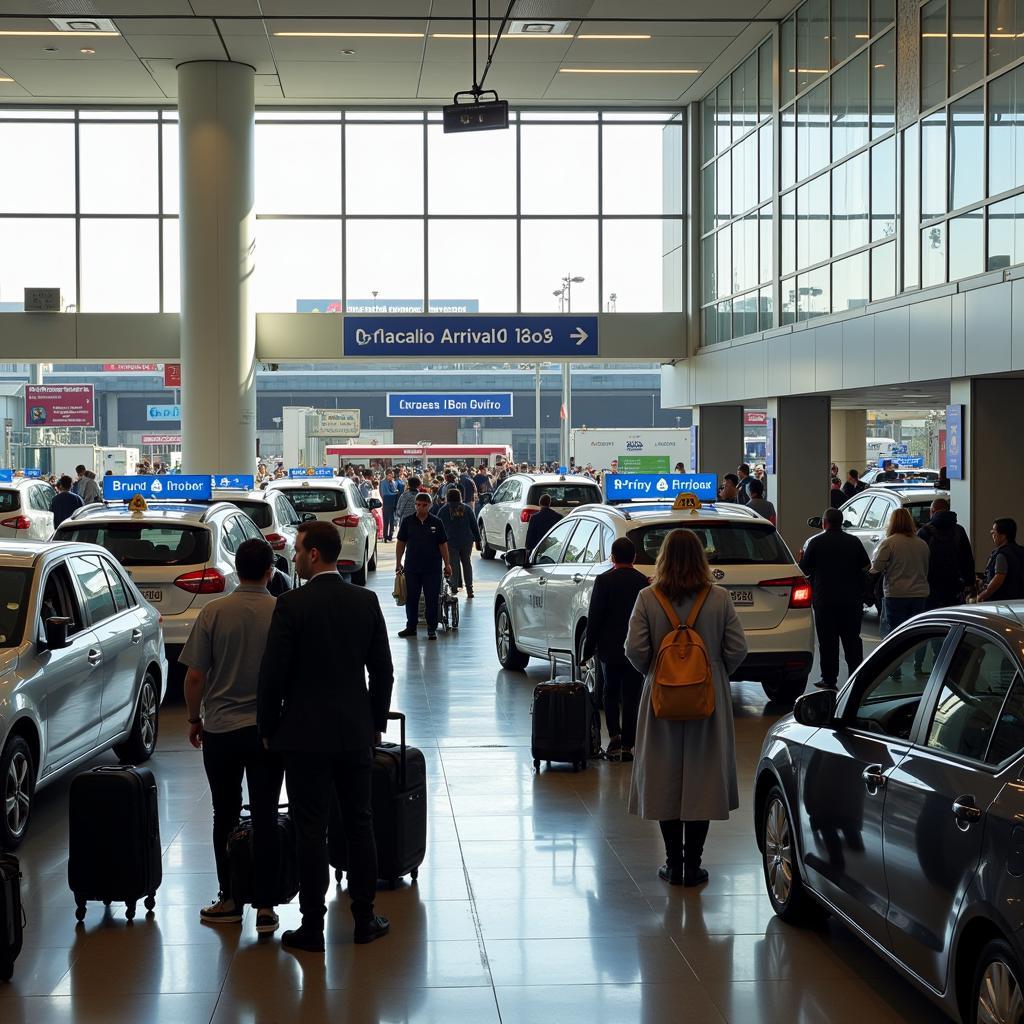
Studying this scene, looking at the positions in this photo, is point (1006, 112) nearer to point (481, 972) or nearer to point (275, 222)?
point (481, 972)

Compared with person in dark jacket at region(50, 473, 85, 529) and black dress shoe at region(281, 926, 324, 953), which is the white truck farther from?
black dress shoe at region(281, 926, 324, 953)

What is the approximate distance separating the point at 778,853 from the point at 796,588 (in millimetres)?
5280

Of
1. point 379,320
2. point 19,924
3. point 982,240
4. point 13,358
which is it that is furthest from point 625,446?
point 19,924

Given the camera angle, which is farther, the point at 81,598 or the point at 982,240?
the point at 982,240

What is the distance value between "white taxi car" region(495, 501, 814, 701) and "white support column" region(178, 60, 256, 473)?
16521 millimetres

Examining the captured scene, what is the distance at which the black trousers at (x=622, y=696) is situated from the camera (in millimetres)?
9680

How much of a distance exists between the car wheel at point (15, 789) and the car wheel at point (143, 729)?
1877 millimetres

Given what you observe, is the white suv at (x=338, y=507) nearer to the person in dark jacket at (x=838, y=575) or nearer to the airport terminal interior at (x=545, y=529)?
the airport terminal interior at (x=545, y=529)

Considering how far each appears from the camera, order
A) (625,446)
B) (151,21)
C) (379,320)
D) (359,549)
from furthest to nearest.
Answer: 1. (625,446)
2. (379,320)
3. (151,21)
4. (359,549)

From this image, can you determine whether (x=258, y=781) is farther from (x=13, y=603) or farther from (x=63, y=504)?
(x=63, y=504)

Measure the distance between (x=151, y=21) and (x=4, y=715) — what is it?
20403 millimetres

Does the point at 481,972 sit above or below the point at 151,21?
below

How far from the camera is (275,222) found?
103ft

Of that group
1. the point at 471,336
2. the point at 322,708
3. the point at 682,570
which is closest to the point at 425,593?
the point at 682,570
